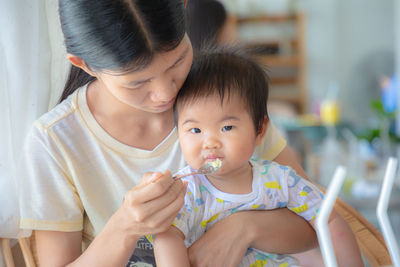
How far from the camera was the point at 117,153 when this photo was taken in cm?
105

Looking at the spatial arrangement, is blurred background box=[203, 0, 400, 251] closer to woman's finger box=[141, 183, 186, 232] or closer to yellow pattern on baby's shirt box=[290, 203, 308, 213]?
yellow pattern on baby's shirt box=[290, 203, 308, 213]

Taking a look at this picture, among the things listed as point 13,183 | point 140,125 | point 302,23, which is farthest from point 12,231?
point 302,23

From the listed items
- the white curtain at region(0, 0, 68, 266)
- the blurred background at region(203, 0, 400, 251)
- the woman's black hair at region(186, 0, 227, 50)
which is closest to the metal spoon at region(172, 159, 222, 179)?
the white curtain at region(0, 0, 68, 266)

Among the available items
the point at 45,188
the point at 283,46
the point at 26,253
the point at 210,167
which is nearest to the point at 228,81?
the point at 210,167

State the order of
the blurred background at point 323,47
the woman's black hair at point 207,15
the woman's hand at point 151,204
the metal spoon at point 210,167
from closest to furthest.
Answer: the woman's hand at point 151,204
the metal spoon at point 210,167
the woman's black hair at point 207,15
the blurred background at point 323,47

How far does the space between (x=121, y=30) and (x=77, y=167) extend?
0.36m

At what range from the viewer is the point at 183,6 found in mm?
888

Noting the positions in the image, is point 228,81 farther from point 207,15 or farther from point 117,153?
point 207,15

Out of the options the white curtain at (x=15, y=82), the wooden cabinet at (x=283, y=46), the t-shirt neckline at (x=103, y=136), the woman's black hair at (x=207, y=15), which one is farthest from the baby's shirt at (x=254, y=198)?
the wooden cabinet at (x=283, y=46)

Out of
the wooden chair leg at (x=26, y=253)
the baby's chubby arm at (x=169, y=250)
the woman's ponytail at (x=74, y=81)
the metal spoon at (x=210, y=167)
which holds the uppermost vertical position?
the woman's ponytail at (x=74, y=81)

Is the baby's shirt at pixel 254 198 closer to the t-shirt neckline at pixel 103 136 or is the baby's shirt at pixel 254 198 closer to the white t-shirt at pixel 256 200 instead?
the white t-shirt at pixel 256 200

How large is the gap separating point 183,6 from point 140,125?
0.32m

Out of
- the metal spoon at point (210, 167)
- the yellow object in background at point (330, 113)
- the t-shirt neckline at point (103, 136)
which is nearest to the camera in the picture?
the metal spoon at point (210, 167)

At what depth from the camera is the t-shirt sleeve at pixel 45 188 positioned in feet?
3.10
